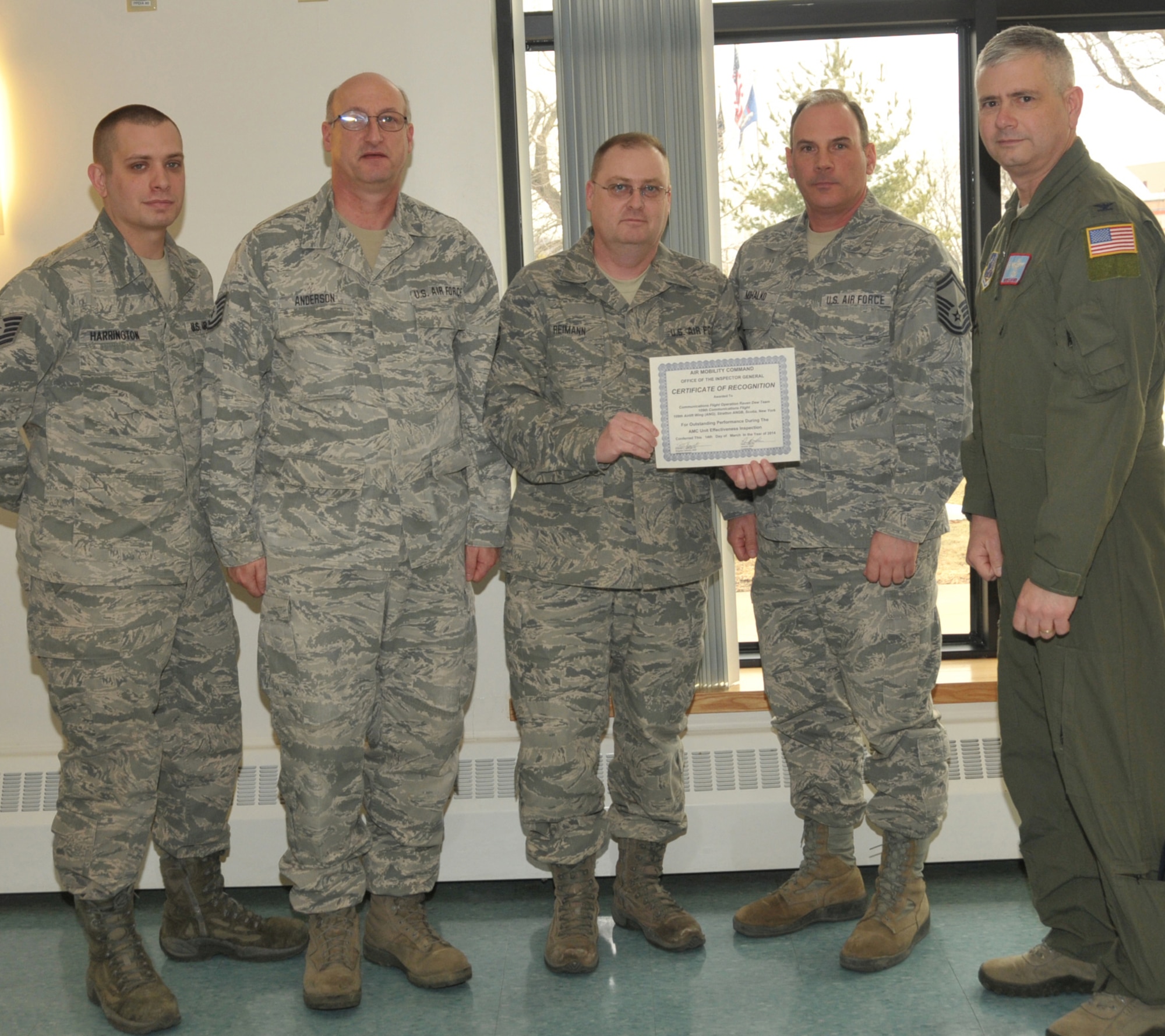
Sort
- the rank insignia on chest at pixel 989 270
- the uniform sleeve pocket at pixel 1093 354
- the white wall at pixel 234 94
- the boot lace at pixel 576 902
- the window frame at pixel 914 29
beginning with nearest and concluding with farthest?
the uniform sleeve pocket at pixel 1093 354 → the rank insignia on chest at pixel 989 270 → the boot lace at pixel 576 902 → the white wall at pixel 234 94 → the window frame at pixel 914 29

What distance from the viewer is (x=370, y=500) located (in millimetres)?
2539

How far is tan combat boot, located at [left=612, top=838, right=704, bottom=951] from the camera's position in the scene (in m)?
2.76

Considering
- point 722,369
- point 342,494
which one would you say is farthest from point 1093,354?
point 342,494

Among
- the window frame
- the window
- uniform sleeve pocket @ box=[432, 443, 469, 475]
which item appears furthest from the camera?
the window

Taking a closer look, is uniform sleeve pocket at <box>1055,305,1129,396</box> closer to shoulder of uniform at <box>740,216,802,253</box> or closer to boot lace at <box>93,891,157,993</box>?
shoulder of uniform at <box>740,216,802,253</box>

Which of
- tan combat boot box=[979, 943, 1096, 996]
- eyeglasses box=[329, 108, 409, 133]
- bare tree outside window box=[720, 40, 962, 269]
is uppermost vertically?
bare tree outside window box=[720, 40, 962, 269]

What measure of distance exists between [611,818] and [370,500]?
1065 millimetres

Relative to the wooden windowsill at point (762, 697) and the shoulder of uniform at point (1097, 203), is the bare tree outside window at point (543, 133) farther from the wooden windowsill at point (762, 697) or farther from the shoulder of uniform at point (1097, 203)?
the shoulder of uniform at point (1097, 203)

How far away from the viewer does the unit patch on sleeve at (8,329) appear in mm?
2459

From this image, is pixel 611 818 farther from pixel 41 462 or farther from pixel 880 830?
pixel 41 462

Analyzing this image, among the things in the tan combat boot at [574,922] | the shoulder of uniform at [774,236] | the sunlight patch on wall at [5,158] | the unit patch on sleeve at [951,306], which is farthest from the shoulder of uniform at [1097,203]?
the sunlight patch on wall at [5,158]

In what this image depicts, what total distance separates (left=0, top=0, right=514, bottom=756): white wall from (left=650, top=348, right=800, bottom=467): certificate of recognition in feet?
3.25

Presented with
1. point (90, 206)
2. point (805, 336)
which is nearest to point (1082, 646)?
point (805, 336)

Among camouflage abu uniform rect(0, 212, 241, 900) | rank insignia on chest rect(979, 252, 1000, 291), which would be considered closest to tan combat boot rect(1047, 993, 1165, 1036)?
rank insignia on chest rect(979, 252, 1000, 291)
